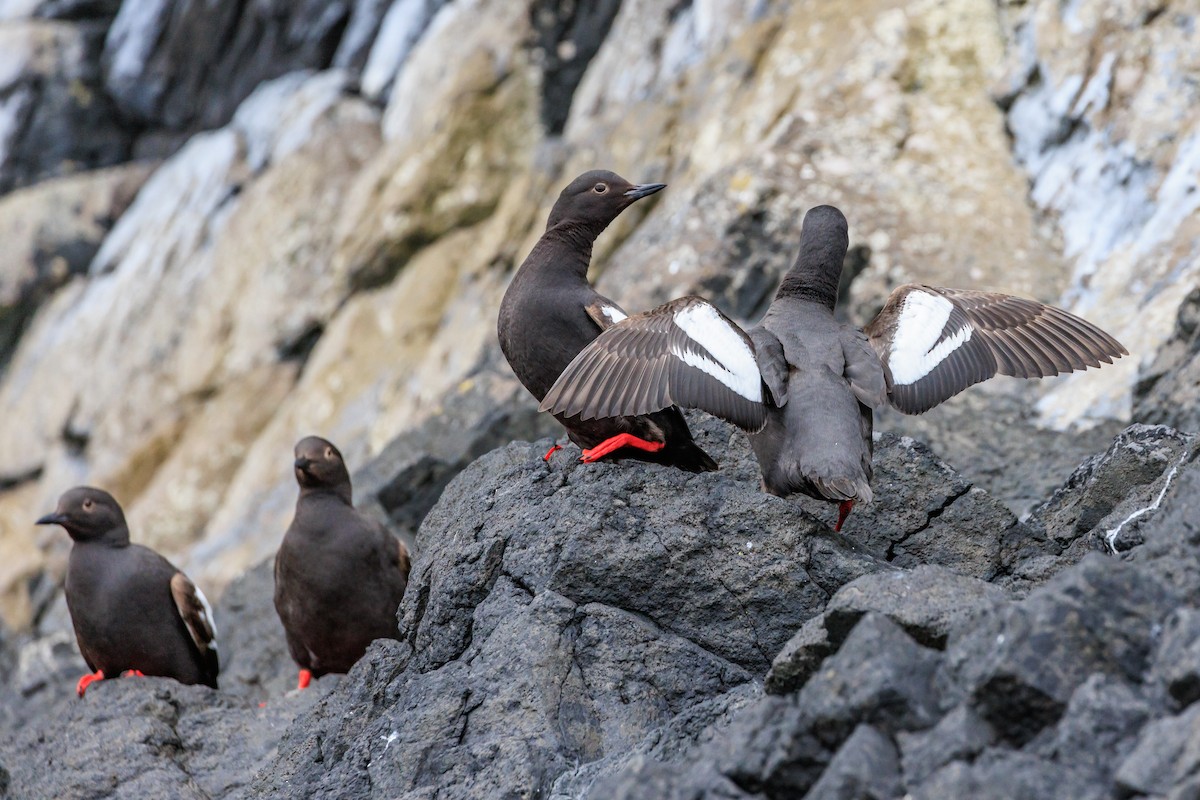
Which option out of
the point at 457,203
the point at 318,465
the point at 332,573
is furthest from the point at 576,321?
the point at 457,203

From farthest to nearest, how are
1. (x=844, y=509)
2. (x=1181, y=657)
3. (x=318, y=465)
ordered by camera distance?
(x=318, y=465), (x=844, y=509), (x=1181, y=657)

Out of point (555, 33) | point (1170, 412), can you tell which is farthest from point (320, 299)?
point (1170, 412)

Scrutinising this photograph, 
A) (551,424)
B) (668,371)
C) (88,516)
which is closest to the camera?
(668,371)

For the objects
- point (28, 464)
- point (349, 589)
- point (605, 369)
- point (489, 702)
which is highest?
point (605, 369)

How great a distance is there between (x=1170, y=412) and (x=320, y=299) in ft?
37.8

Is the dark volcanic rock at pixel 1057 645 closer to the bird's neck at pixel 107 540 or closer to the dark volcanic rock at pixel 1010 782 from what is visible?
the dark volcanic rock at pixel 1010 782

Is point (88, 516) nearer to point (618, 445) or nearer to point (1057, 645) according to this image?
point (618, 445)

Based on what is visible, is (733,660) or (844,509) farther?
(844,509)

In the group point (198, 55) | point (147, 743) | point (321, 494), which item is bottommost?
point (147, 743)

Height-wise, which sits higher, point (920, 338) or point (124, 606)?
point (920, 338)

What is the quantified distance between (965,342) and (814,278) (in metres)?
0.75

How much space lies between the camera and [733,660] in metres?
5.48

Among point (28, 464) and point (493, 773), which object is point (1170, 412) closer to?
point (493, 773)

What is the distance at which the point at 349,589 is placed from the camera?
26.5 ft
